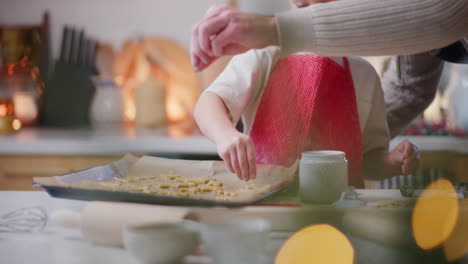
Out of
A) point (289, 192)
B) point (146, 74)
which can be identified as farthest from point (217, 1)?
point (289, 192)

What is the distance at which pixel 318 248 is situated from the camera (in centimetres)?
46

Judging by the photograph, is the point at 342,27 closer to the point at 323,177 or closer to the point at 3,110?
the point at 323,177

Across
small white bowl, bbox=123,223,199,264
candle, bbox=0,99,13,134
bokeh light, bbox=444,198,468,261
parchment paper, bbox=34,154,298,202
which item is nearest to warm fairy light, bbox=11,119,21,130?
candle, bbox=0,99,13,134

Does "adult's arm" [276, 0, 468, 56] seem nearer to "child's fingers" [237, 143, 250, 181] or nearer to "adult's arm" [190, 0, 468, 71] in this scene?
"adult's arm" [190, 0, 468, 71]

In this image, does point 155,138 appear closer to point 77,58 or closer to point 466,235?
point 77,58

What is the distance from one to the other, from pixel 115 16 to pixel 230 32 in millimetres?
1559

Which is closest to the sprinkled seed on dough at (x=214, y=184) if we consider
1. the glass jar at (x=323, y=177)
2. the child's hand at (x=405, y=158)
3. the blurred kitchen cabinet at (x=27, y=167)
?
the glass jar at (x=323, y=177)

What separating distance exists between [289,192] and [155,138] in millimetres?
865

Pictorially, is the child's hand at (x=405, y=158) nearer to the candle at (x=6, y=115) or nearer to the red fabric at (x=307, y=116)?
the red fabric at (x=307, y=116)

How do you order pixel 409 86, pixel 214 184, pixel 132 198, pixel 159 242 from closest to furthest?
pixel 159 242 < pixel 132 198 < pixel 214 184 < pixel 409 86

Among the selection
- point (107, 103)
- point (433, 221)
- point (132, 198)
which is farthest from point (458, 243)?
point (107, 103)

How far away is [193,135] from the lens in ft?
4.92

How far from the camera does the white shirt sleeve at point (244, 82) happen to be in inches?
32.4

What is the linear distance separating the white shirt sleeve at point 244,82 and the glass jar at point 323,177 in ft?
0.80
